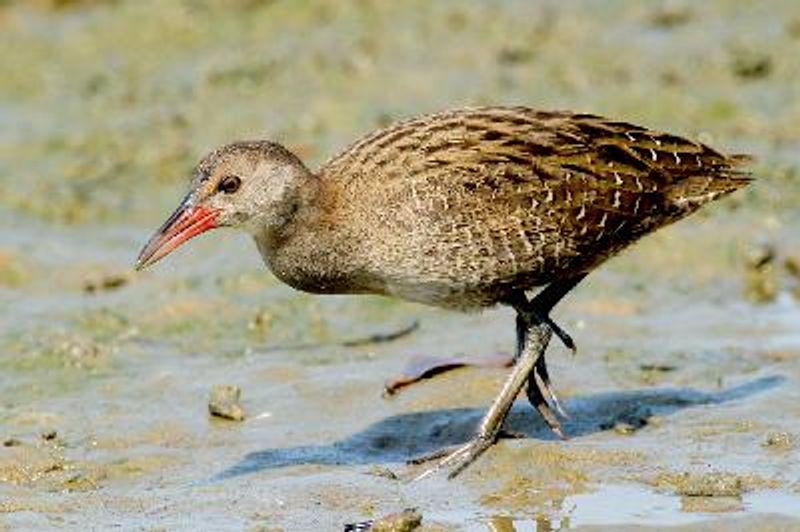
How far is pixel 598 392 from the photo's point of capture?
8492 millimetres

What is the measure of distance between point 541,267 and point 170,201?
4.55 m

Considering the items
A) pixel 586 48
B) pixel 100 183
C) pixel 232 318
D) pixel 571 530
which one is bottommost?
pixel 571 530

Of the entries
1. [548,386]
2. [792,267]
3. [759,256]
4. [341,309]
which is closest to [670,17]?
[759,256]

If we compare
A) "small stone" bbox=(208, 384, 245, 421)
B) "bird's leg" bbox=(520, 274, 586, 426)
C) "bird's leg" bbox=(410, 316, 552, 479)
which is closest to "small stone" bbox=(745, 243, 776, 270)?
"bird's leg" bbox=(520, 274, 586, 426)

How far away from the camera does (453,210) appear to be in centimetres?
746

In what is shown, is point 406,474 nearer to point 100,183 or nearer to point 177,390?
point 177,390

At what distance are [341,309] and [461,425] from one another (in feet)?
6.05

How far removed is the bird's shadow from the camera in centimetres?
791

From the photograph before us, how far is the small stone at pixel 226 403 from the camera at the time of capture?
8328mm

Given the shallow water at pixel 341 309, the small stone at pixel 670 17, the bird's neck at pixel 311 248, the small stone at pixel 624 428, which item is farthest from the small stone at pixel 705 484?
the small stone at pixel 670 17

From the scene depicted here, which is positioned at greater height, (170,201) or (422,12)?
(422,12)

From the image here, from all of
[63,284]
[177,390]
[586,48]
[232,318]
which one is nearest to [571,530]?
[177,390]

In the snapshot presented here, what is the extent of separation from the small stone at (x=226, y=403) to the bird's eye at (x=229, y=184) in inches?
44.2

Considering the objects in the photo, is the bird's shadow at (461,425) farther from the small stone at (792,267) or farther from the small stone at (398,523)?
the small stone at (792,267)
